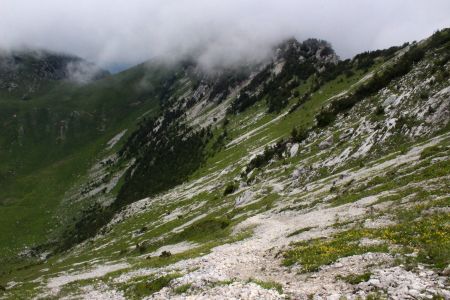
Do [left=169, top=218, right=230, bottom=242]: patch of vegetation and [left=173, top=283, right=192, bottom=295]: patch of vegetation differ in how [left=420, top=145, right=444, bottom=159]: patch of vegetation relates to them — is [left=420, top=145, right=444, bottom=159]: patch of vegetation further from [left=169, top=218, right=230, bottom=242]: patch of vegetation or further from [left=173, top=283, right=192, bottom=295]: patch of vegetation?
[left=173, top=283, right=192, bottom=295]: patch of vegetation

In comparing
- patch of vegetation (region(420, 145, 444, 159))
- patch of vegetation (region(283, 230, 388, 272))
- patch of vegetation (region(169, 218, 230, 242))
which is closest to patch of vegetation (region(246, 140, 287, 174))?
patch of vegetation (region(169, 218, 230, 242))

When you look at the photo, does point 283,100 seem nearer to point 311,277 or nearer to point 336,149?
point 336,149

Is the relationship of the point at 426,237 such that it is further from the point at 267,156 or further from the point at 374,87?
the point at 374,87

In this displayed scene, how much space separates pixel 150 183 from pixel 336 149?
369 feet

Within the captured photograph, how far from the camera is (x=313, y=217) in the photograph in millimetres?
39750

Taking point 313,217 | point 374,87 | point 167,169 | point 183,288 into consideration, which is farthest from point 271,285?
point 167,169

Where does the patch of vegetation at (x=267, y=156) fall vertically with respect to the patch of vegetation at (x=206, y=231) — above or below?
above

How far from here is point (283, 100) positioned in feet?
526

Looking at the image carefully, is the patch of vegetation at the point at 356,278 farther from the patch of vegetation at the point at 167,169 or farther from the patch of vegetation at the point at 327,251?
the patch of vegetation at the point at 167,169

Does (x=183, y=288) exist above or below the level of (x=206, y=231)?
above

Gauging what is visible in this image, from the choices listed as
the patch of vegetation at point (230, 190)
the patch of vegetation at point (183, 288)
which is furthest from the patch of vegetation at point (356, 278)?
the patch of vegetation at point (230, 190)

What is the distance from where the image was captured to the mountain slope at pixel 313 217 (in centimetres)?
1945

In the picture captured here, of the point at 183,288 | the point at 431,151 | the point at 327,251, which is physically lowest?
the point at 431,151

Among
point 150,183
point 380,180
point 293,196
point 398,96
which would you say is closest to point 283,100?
point 150,183
